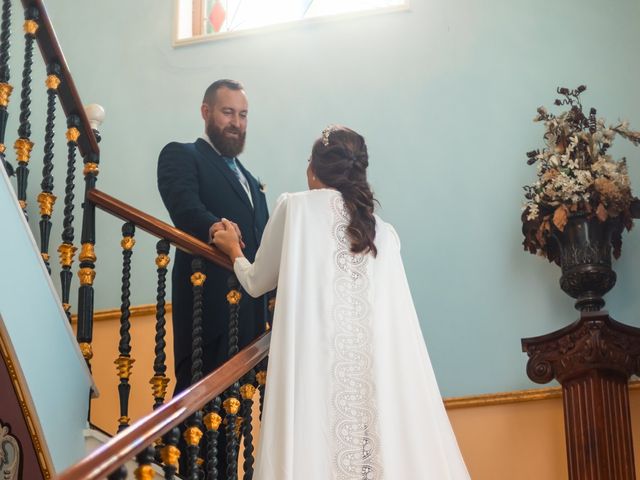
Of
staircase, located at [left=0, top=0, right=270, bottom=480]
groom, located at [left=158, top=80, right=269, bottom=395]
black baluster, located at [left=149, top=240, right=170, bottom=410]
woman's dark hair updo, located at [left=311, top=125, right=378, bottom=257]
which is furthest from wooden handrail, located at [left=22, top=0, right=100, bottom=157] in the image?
woman's dark hair updo, located at [left=311, top=125, right=378, bottom=257]

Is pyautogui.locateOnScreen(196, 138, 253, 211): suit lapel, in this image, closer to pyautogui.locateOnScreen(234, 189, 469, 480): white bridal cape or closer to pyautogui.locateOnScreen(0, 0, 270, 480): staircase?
pyautogui.locateOnScreen(0, 0, 270, 480): staircase

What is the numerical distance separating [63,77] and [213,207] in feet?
2.61

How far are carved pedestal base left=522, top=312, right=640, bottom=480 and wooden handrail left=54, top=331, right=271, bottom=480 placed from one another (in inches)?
68.6

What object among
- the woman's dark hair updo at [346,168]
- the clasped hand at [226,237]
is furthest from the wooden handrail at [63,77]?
the woman's dark hair updo at [346,168]

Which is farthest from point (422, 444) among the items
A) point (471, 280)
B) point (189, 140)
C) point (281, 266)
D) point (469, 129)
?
point (189, 140)

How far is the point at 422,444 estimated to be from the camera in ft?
11.4

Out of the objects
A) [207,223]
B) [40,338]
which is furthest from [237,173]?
[40,338]

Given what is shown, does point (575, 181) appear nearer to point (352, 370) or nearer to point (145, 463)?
point (352, 370)

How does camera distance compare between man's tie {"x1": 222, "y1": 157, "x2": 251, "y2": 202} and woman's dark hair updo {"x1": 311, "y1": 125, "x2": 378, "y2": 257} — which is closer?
woman's dark hair updo {"x1": 311, "y1": 125, "x2": 378, "y2": 257}

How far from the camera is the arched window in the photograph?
21.8 feet

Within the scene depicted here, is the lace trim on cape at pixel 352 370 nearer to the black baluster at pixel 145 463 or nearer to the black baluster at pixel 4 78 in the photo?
the black baluster at pixel 145 463

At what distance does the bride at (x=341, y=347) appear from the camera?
3363 millimetres

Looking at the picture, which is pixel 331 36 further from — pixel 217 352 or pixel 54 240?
pixel 217 352

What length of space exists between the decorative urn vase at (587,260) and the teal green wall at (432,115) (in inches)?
12.7
